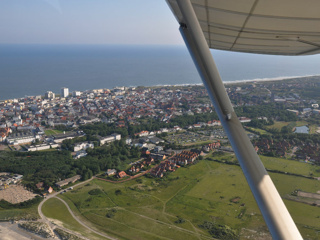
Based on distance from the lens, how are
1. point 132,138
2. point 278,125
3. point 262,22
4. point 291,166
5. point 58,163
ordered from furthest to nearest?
point 278,125, point 132,138, point 58,163, point 291,166, point 262,22

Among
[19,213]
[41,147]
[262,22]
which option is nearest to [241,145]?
[262,22]

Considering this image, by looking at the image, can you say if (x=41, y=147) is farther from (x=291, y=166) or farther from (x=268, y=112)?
(x=268, y=112)

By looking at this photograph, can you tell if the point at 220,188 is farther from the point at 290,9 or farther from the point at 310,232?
the point at 290,9

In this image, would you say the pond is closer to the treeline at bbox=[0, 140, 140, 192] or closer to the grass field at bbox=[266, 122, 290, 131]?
the grass field at bbox=[266, 122, 290, 131]

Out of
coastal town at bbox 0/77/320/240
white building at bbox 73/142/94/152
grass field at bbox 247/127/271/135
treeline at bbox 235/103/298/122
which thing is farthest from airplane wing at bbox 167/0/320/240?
treeline at bbox 235/103/298/122

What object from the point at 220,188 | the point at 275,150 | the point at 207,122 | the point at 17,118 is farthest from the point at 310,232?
the point at 17,118

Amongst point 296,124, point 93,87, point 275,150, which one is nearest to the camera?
point 275,150
